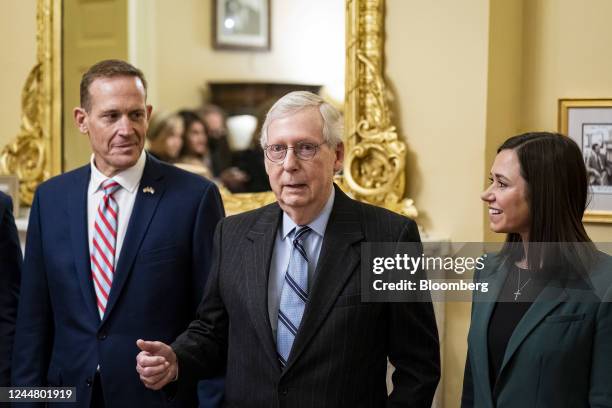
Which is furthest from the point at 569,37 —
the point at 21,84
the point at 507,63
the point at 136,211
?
the point at 21,84

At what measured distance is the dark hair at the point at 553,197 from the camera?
6.67 feet

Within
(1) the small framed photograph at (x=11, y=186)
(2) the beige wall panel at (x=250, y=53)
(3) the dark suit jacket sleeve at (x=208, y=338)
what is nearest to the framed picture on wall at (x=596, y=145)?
(2) the beige wall panel at (x=250, y=53)

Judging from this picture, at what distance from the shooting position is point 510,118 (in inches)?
148

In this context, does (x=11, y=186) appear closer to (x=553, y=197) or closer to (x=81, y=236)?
(x=81, y=236)

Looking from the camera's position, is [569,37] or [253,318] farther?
[569,37]

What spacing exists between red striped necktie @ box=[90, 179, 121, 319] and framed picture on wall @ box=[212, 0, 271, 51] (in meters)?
1.58

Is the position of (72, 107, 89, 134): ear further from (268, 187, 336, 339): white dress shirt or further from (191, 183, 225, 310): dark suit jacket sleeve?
(268, 187, 336, 339): white dress shirt

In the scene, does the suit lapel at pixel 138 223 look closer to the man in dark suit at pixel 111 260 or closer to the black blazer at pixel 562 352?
the man in dark suit at pixel 111 260

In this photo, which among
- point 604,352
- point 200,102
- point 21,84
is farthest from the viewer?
point 21,84

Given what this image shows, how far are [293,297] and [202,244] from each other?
2.03ft

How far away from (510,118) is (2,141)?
2737 mm

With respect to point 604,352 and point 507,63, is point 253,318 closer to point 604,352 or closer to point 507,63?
point 604,352

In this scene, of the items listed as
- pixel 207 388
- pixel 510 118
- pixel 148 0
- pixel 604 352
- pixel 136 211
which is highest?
pixel 148 0

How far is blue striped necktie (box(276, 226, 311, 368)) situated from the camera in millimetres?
2074
